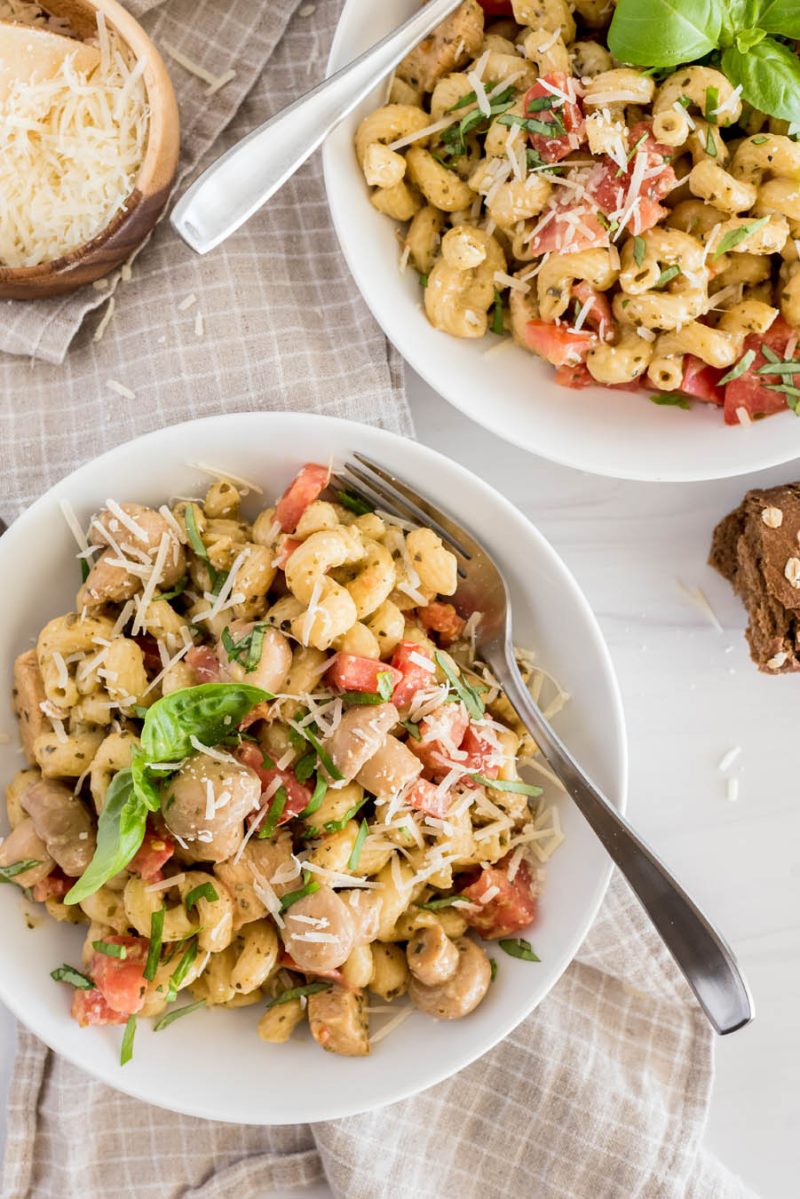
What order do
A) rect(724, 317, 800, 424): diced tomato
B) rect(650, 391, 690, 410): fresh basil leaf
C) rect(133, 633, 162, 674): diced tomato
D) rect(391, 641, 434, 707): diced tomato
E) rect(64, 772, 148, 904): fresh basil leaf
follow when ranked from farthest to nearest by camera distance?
rect(650, 391, 690, 410): fresh basil leaf < rect(724, 317, 800, 424): diced tomato < rect(133, 633, 162, 674): diced tomato < rect(391, 641, 434, 707): diced tomato < rect(64, 772, 148, 904): fresh basil leaf

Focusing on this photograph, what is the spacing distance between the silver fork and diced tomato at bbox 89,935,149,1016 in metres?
0.80

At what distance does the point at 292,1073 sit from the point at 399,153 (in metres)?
1.74

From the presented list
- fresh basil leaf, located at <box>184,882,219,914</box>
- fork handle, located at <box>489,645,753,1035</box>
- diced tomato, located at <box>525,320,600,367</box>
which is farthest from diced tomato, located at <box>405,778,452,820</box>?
diced tomato, located at <box>525,320,600,367</box>

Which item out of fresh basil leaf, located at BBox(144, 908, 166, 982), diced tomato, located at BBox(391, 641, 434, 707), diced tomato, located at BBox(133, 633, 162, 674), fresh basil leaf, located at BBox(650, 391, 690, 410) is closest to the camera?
fresh basil leaf, located at BBox(144, 908, 166, 982)

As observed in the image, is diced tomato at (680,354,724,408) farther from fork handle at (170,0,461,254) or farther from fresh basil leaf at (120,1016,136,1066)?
fresh basil leaf at (120,1016,136,1066)

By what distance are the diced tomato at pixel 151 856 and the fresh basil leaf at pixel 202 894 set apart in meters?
0.06

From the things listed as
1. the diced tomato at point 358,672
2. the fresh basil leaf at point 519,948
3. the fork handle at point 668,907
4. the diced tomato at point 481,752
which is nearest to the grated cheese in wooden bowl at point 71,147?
the diced tomato at point 358,672

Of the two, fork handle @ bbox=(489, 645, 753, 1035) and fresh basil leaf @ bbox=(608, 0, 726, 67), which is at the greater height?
fresh basil leaf @ bbox=(608, 0, 726, 67)

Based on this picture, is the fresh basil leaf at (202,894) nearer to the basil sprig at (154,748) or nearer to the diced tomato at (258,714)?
the basil sprig at (154,748)

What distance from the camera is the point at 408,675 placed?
1892mm

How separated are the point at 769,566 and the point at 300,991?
1.25m

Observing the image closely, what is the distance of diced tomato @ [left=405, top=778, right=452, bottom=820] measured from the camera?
73.9 inches

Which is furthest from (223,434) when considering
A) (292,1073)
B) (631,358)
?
(292,1073)

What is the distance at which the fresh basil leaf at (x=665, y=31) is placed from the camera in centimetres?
186
